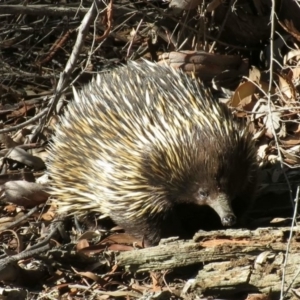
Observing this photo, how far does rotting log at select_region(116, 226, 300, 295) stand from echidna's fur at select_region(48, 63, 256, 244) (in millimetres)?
156

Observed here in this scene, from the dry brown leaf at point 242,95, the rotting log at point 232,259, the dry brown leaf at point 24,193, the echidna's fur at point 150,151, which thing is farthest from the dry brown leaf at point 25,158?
the rotting log at point 232,259

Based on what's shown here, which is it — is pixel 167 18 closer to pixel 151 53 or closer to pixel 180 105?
pixel 151 53

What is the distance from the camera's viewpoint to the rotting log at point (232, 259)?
3.77 meters

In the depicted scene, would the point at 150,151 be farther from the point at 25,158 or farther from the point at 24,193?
the point at 25,158

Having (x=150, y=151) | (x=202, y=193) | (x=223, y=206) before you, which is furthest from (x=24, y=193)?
(x=223, y=206)

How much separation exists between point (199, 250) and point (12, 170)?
2.08 meters

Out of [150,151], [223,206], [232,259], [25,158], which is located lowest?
[232,259]

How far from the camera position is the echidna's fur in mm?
4129

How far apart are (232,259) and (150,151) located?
2.68 feet

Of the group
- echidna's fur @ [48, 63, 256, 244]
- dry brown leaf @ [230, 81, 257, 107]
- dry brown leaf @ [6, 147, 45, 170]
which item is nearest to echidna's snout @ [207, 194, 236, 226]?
echidna's fur @ [48, 63, 256, 244]

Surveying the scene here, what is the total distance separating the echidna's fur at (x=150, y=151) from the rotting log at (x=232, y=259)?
0.51ft

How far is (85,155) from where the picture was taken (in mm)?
4598

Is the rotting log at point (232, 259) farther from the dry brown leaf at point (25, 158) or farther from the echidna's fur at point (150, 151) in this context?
the dry brown leaf at point (25, 158)

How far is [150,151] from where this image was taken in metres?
4.28
